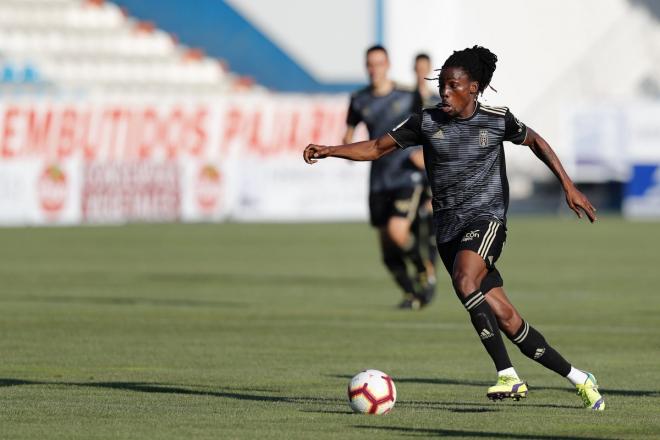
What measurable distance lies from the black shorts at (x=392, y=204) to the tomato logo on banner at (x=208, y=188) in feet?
62.6

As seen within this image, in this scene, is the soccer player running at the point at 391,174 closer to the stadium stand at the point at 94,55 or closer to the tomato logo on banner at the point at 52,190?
the tomato logo on banner at the point at 52,190

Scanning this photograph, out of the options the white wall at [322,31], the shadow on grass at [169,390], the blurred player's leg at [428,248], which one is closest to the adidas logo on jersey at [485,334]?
the shadow on grass at [169,390]

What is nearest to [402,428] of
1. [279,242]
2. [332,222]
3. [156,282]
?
[156,282]

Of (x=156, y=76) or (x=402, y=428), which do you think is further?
(x=156, y=76)

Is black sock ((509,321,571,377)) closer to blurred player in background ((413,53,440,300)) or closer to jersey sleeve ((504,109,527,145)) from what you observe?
jersey sleeve ((504,109,527,145))

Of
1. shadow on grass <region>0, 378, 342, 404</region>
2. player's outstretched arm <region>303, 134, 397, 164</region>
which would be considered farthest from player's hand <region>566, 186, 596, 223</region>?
shadow on grass <region>0, 378, 342, 404</region>

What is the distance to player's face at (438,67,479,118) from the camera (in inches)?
344

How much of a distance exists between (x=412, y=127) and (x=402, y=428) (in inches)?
75.6

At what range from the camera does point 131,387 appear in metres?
9.59

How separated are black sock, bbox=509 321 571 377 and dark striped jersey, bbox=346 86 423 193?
253 inches

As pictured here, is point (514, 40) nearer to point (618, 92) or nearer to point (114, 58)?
point (618, 92)

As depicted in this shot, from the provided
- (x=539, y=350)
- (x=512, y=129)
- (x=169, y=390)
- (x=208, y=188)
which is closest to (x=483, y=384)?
(x=539, y=350)

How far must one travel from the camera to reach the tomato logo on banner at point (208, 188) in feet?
113

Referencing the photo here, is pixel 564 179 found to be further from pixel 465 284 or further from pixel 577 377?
pixel 577 377
